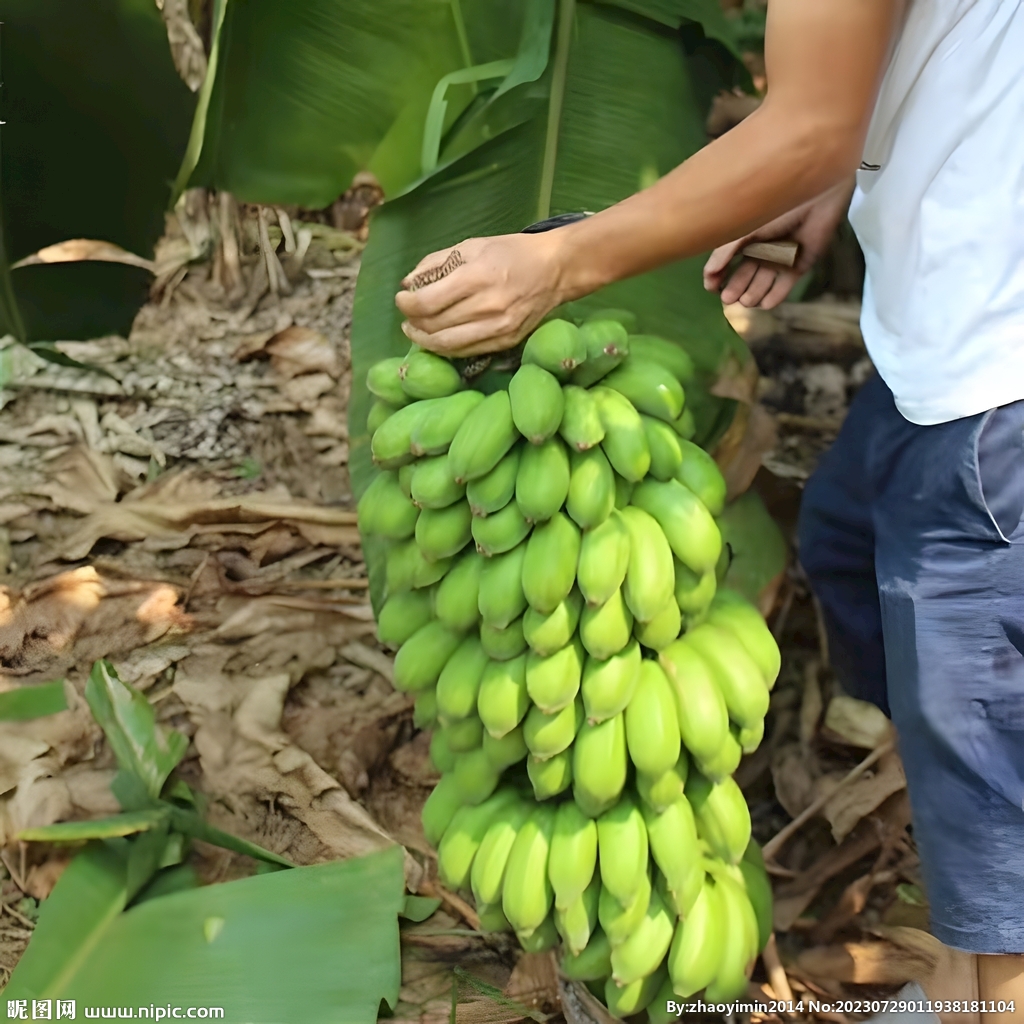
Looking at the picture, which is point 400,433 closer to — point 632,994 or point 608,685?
point 608,685

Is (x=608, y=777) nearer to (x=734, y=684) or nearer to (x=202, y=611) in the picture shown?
(x=734, y=684)

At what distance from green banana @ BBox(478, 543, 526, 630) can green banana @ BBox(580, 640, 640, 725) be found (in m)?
0.08

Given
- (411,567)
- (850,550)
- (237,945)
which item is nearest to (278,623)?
(237,945)

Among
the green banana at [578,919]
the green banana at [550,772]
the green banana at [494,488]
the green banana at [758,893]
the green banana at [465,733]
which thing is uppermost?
the green banana at [494,488]

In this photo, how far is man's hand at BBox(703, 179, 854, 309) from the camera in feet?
2.58

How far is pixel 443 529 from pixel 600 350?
7.1 inches

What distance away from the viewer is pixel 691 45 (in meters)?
0.87

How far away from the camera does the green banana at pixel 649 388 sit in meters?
0.62

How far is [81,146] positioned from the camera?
1.13 metres

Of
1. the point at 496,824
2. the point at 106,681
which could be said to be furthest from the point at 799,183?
the point at 106,681

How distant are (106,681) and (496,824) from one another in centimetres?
54

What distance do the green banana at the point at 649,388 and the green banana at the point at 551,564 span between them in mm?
116

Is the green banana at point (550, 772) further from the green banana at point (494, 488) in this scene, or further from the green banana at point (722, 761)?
the green banana at point (494, 488)

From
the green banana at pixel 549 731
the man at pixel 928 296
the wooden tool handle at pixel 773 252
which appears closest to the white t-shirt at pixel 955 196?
the man at pixel 928 296
